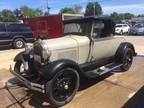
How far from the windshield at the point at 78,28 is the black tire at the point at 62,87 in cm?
158

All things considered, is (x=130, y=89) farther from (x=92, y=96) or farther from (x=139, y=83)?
(x=92, y=96)

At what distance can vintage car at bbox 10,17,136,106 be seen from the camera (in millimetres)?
5023

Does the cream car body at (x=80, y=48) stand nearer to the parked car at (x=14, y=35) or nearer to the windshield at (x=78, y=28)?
the windshield at (x=78, y=28)

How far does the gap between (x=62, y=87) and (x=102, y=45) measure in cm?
220

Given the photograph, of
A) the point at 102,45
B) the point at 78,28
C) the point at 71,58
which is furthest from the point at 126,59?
the point at 71,58

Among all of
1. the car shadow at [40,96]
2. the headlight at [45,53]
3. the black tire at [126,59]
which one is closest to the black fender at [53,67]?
the headlight at [45,53]

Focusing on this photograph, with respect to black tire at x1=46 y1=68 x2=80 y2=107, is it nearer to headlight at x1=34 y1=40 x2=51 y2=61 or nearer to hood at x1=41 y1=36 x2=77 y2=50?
headlight at x1=34 y1=40 x2=51 y2=61

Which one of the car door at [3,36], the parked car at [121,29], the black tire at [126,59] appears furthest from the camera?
the parked car at [121,29]

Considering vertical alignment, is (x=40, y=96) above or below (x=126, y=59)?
below

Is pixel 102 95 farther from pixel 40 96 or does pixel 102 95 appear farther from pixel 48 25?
pixel 48 25

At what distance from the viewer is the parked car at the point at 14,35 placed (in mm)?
14461

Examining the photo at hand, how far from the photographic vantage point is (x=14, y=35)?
14.9 m

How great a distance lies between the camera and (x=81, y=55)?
6.14 m

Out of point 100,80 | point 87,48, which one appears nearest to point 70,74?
point 87,48
